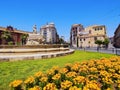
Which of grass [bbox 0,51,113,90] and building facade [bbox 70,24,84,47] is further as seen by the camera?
building facade [bbox 70,24,84,47]

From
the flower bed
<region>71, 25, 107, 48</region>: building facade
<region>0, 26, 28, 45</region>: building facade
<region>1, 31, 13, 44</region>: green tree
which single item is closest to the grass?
the flower bed

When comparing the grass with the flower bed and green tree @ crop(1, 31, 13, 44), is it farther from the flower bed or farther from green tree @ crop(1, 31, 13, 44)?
green tree @ crop(1, 31, 13, 44)

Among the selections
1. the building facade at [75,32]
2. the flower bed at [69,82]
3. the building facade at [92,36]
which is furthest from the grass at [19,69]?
the building facade at [75,32]

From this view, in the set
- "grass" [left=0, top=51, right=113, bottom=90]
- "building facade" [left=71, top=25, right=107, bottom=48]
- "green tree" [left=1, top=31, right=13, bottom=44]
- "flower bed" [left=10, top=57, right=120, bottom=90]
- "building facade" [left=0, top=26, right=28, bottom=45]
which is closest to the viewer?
"flower bed" [left=10, top=57, right=120, bottom=90]

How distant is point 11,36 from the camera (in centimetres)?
7025

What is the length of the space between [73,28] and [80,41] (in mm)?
16106

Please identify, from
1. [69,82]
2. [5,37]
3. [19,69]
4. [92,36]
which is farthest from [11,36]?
[69,82]

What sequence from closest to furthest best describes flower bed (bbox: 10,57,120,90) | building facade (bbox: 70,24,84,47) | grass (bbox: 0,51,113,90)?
flower bed (bbox: 10,57,120,90), grass (bbox: 0,51,113,90), building facade (bbox: 70,24,84,47)

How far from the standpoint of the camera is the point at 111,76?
6.12m

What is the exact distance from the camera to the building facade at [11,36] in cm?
6531

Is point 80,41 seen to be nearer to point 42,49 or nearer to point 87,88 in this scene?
point 42,49

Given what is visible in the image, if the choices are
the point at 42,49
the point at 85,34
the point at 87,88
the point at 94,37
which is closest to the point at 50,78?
the point at 87,88

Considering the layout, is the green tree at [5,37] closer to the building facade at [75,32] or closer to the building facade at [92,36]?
the building facade at [92,36]

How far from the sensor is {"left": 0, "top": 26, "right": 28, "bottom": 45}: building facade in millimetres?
65306
